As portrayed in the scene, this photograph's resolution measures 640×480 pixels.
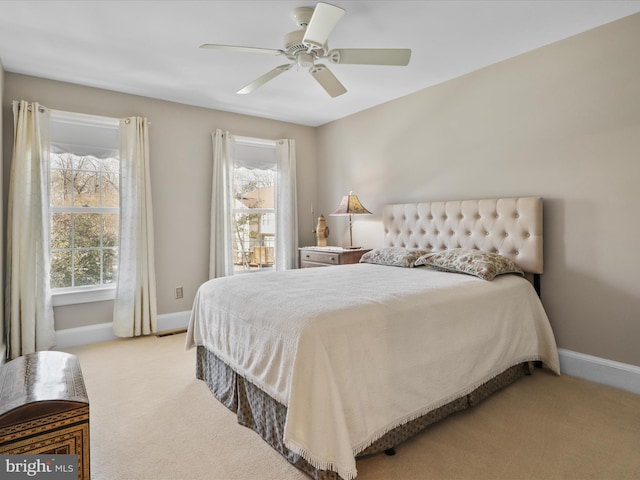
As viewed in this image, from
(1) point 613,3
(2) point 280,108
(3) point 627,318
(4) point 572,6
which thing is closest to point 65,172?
(2) point 280,108

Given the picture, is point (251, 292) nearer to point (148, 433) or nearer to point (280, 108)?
point (148, 433)

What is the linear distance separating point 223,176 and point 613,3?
144 inches

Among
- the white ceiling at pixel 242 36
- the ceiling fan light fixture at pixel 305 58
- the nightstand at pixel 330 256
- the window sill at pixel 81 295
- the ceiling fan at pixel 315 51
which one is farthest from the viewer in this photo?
the nightstand at pixel 330 256

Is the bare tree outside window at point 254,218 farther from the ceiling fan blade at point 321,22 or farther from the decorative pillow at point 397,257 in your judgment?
the ceiling fan blade at point 321,22

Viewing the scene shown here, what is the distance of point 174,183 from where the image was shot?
4.10m

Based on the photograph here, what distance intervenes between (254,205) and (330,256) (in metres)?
1.34

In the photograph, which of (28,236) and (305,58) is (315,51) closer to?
(305,58)

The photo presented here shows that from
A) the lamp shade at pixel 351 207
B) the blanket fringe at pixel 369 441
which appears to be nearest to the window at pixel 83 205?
the lamp shade at pixel 351 207

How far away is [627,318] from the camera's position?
2.52m

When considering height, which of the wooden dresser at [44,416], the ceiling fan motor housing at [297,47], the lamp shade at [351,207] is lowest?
the wooden dresser at [44,416]

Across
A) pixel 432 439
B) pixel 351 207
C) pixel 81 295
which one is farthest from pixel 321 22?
pixel 81 295

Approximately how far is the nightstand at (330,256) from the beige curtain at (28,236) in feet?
8.45

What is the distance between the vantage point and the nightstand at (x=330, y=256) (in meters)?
4.05

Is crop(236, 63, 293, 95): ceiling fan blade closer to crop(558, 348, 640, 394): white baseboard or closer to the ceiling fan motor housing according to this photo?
the ceiling fan motor housing
